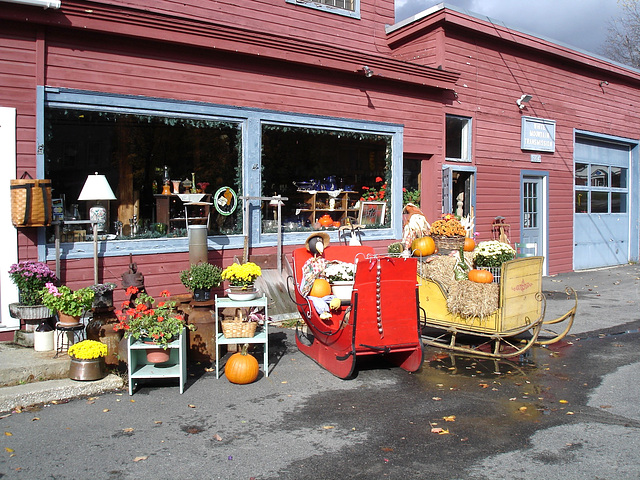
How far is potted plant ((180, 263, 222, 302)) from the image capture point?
6.81m

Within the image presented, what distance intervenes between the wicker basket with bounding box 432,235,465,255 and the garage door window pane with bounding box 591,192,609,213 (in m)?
10.6

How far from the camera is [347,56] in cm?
1022

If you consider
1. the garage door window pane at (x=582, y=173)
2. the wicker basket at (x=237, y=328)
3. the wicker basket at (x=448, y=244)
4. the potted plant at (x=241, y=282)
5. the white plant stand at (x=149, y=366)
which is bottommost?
the white plant stand at (x=149, y=366)

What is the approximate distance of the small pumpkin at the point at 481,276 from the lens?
684 cm

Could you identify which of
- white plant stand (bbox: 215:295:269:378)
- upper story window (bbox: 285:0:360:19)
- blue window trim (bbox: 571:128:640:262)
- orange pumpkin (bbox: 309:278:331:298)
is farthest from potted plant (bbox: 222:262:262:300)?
blue window trim (bbox: 571:128:640:262)

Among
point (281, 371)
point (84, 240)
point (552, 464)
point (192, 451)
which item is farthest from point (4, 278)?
point (552, 464)

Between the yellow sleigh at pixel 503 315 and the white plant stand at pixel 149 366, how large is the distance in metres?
2.80

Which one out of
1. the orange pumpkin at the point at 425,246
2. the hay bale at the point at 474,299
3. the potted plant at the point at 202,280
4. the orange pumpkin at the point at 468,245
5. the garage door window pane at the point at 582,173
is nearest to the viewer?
the hay bale at the point at 474,299

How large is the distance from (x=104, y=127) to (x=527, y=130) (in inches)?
401

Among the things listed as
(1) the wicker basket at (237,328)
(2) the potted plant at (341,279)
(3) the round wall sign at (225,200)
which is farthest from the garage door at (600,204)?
(1) the wicker basket at (237,328)

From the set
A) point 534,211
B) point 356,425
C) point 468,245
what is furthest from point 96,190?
point 534,211

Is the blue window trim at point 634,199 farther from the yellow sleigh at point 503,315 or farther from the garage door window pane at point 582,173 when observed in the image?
the yellow sleigh at point 503,315

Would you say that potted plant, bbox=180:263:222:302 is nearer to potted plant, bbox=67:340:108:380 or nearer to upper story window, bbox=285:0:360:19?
potted plant, bbox=67:340:108:380

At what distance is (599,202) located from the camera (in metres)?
16.8
